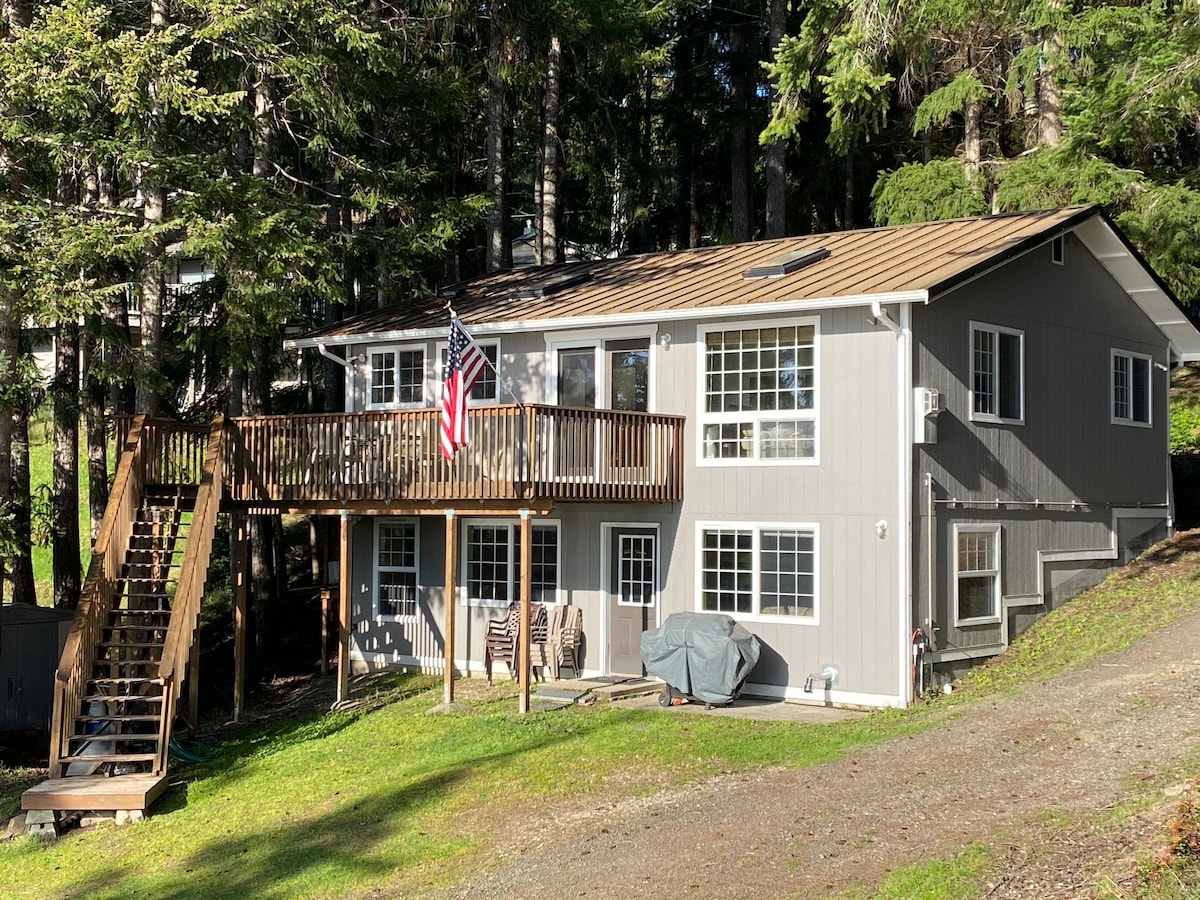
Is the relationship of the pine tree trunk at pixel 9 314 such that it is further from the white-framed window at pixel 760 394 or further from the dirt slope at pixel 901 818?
the dirt slope at pixel 901 818

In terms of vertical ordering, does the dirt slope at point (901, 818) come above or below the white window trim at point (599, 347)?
below

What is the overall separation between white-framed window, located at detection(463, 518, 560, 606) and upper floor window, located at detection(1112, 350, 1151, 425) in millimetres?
8977

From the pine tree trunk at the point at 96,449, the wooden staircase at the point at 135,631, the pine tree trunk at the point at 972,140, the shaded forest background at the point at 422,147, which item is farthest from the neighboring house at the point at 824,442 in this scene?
the pine tree trunk at the point at 972,140

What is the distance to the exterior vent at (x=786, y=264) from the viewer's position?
1758 cm

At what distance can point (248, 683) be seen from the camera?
866 inches

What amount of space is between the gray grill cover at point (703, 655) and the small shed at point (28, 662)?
912 centimetres

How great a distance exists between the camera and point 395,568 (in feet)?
67.2

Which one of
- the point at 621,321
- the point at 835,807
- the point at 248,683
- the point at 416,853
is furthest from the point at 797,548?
the point at 248,683

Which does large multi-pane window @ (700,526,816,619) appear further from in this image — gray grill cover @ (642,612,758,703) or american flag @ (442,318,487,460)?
american flag @ (442,318,487,460)

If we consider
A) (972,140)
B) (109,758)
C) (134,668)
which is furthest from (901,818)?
(972,140)

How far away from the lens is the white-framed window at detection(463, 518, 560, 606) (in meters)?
18.8

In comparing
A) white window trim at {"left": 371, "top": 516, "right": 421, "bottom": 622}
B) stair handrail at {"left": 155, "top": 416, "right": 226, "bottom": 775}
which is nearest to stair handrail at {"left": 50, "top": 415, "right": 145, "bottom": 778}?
stair handrail at {"left": 155, "top": 416, "right": 226, "bottom": 775}

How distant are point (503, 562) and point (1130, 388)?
10.3 meters

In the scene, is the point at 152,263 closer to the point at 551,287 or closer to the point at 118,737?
the point at 551,287
